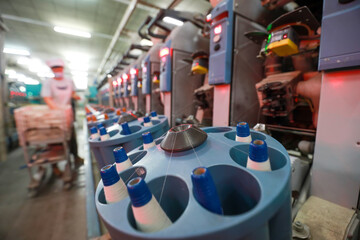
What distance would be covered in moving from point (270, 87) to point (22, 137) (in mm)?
2669

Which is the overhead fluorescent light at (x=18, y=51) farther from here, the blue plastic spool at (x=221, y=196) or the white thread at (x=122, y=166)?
the blue plastic spool at (x=221, y=196)

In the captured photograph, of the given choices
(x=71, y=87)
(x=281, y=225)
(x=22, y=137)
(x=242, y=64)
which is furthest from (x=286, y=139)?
(x=71, y=87)

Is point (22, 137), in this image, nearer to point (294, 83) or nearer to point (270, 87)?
point (270, 87)

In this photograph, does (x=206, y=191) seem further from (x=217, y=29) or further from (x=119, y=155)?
(x=217, y=29)

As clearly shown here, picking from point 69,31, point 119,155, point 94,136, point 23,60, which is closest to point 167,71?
point 94,136

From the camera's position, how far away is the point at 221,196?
0.47 m

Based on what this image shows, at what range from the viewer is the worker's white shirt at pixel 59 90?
2.48 m

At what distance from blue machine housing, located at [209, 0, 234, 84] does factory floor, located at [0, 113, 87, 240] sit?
5.88 feet

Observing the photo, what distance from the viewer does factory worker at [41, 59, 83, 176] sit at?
249 cm

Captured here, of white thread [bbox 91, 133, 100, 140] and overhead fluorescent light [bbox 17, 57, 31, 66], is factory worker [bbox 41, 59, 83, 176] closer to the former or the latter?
white thread [bbox 91, 133, 100, 140]

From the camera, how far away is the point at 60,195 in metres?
1.74

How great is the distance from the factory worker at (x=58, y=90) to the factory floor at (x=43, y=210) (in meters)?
0.67

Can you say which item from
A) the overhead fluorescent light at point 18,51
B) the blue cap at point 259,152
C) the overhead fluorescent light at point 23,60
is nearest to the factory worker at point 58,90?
the blue cap at point 259,152

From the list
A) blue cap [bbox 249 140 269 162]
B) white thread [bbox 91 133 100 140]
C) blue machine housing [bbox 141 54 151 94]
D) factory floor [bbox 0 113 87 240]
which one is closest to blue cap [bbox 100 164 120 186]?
blue cap [bbox 249 140 269 162]
